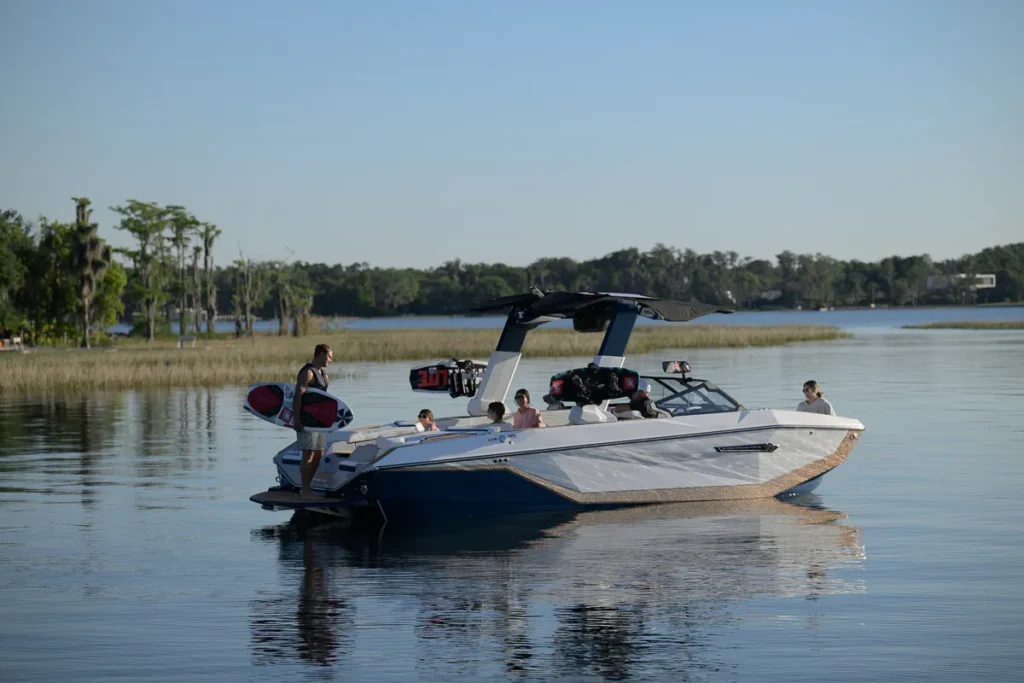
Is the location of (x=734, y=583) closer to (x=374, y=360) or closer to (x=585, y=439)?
(x=585, y=439)

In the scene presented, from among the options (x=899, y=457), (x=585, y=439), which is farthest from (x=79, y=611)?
(x=899, y=457)

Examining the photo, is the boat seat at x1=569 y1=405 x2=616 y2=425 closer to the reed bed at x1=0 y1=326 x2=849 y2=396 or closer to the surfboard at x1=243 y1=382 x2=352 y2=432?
the surfboard at x1=243 y1=382 x2=352 y2=432

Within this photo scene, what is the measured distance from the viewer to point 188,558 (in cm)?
1373

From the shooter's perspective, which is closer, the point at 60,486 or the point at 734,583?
the point at 734,583

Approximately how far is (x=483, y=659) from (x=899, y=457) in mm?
13360

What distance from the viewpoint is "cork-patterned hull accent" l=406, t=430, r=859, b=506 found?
605 inches

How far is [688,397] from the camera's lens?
16719 millimetres

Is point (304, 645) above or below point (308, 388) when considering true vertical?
below

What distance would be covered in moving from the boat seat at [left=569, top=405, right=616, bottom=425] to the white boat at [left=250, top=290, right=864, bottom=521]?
0.5 inches

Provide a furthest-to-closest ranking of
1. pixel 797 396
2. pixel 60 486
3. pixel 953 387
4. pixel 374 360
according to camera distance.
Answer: pixel 374 360 < pixel 953 387 < pixel 797 396 < pixel 60 486

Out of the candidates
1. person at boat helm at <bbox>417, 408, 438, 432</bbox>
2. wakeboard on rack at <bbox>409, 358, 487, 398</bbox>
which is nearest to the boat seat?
person at boat helm at <bbox>417, 408, 438, 432</bbox>

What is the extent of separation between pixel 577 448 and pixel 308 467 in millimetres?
2991

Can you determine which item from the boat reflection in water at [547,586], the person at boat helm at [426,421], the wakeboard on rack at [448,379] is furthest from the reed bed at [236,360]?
the boat reflection in water at [547,586]

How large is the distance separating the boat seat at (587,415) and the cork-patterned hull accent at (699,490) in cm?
83
